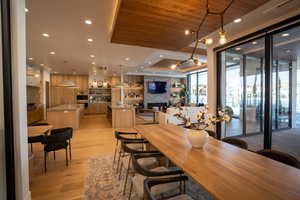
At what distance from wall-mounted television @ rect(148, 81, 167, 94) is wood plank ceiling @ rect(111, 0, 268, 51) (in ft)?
25.2

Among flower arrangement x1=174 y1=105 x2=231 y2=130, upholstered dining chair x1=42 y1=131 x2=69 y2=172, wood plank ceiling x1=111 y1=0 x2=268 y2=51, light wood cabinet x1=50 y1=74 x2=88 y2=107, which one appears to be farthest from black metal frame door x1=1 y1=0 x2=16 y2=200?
light wood cabinet x1=50 y1=74 x2=88 y2=107

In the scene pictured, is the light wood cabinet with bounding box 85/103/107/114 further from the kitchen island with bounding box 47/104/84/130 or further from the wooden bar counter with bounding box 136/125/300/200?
the wooden bar counter with bounding box 136/125/300/200

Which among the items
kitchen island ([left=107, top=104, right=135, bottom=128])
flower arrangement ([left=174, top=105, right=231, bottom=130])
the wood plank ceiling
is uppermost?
the wood plank ceiling

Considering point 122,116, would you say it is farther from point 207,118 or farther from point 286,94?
point 286,94

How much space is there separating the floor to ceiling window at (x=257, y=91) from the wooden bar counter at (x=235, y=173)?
8.80ft

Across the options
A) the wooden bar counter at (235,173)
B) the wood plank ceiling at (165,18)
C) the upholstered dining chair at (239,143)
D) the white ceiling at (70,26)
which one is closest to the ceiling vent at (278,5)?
the wood plank ceiling at (165,18)

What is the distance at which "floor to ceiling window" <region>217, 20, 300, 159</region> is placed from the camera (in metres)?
3.71

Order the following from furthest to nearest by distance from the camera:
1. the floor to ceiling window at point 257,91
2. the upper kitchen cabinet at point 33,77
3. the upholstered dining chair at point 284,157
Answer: the upper kitchen cabinet at point 33,77 < the floor to ceiling window at point 257,91 < the upholstered dining chair at point 284,157

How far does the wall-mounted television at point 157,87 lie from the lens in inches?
436

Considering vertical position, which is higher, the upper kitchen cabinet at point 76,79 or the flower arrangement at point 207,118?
the upper kitchen cabinet at point 76,79

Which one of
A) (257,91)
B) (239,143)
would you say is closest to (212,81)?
(257,91)

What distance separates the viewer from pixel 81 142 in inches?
169

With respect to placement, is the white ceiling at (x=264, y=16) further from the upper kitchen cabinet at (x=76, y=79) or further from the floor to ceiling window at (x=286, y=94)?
the upper kitchen cabinet at (x=76, y=79)

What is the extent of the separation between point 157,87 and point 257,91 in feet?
25.5
